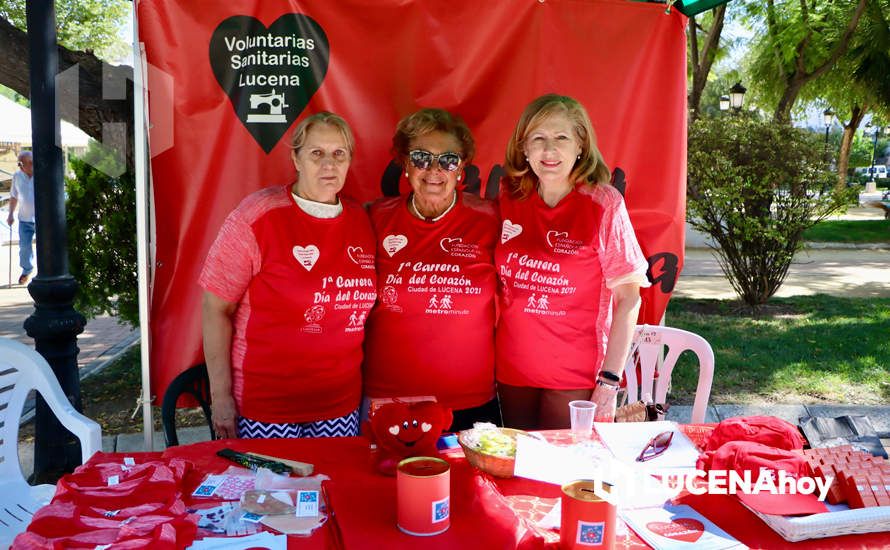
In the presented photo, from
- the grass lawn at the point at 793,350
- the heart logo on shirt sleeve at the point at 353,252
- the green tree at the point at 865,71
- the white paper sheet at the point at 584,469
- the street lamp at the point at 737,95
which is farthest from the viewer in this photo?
the street lamp at the point at 737,95

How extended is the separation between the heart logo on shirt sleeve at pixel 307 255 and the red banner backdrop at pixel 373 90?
38.3 inches

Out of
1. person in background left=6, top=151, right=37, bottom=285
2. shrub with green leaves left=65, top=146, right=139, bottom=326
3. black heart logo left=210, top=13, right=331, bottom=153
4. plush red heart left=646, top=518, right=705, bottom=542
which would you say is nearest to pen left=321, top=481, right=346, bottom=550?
plush red heart left=646, top=518, right=705, bottom=542

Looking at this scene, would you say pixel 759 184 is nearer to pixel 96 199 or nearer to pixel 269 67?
pixel 269 67

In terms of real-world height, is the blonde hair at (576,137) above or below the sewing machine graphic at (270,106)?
below

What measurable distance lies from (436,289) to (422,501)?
1.33m

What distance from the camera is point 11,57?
4012 millimetres

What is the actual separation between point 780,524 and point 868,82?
16624mm

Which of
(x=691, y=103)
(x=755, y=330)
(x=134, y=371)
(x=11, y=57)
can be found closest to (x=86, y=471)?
(x=11, y=57)

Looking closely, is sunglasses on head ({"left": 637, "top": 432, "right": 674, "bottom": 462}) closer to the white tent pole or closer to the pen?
the pen

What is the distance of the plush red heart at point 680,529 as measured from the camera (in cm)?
171

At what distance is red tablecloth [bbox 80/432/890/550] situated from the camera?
5.41 ft

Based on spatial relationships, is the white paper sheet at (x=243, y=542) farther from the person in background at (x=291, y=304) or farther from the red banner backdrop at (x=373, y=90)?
the red banner backdrop at (x=373, y=90)

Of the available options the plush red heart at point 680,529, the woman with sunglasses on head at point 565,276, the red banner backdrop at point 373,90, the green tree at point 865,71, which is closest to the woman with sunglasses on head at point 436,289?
the woman with sunglasses on head at point 565,276

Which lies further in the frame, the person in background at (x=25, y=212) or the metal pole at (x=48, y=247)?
the person in background at (x=25, y=212)
